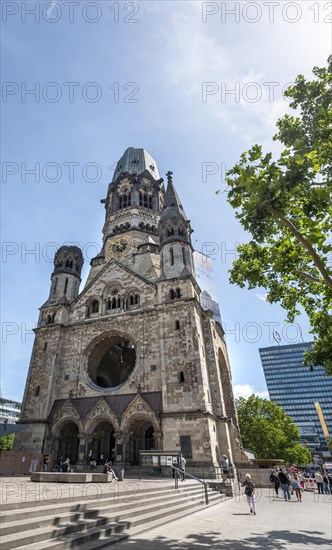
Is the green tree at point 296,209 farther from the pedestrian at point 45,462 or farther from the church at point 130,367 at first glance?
the pedestrian at point 45,462

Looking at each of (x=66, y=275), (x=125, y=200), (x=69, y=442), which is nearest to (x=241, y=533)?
(x=69, y=442)

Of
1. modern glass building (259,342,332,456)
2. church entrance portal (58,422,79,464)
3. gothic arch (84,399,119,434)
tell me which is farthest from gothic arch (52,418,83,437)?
modern glass building (259,342,332,456)

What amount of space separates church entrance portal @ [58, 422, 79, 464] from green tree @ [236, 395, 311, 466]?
25.0 meters

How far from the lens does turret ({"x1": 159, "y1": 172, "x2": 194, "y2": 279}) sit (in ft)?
88.8

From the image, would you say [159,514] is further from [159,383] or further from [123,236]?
[123,236]

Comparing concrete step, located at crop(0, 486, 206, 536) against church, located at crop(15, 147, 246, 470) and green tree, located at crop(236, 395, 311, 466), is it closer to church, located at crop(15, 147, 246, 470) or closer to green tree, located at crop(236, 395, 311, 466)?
church, located at crop(15, 147, 246, 470)

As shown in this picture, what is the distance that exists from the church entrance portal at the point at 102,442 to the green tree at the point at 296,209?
704 inches

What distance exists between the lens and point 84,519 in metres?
6.76

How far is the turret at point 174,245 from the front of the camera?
27078 millimetres

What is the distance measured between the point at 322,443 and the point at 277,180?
12577 cm

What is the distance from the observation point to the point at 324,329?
34.4 feet

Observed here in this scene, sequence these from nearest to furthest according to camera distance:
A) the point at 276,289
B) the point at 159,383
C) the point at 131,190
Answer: the point at 276,289 → the point at 159,383 → the point at 131,190

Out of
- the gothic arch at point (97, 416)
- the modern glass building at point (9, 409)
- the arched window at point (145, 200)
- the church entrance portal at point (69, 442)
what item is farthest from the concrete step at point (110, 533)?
the modern glass building at point (9, 409)

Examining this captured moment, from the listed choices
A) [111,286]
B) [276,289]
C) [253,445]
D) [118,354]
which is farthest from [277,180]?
[253,445]
